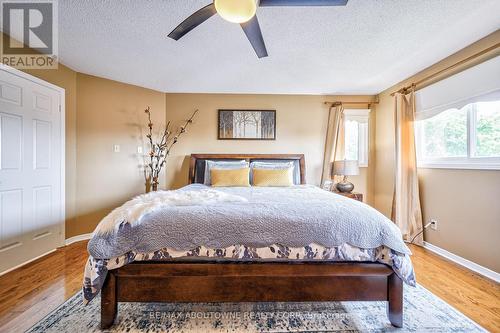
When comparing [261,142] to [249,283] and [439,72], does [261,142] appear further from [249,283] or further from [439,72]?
[249,283]

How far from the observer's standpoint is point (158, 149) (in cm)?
374

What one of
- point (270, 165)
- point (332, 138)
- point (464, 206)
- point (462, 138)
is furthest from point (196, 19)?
point (464, 206)

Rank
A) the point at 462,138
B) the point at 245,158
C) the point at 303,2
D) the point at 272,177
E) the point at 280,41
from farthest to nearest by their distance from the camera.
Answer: the point at 245,158
the point at 272,177
the point at 462,138
the point at 280,41
the point at 303,2

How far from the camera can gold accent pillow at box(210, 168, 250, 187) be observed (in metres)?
3.07

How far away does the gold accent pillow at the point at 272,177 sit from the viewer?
124 inches

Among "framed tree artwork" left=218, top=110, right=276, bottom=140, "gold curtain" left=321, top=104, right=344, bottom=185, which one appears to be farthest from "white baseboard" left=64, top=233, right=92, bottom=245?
"gold curtain" left=321, top=104, right=344, bottom=185

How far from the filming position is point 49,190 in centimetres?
267

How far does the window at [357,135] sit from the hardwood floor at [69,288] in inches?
72.4

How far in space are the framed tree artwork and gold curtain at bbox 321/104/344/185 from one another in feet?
3.32

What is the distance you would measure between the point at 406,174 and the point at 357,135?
3.79 ft

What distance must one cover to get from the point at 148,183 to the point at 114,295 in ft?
8.09

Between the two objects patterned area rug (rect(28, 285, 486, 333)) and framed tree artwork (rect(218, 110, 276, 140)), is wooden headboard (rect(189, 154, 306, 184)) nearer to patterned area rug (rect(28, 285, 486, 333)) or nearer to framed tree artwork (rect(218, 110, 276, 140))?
framed tree artwork (rect(218, 110, 276, 140))

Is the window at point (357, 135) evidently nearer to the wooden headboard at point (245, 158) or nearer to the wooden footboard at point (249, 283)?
the wooden headboard at point (245, 158)

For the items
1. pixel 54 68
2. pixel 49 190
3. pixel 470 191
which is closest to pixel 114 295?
pixel 49 190
